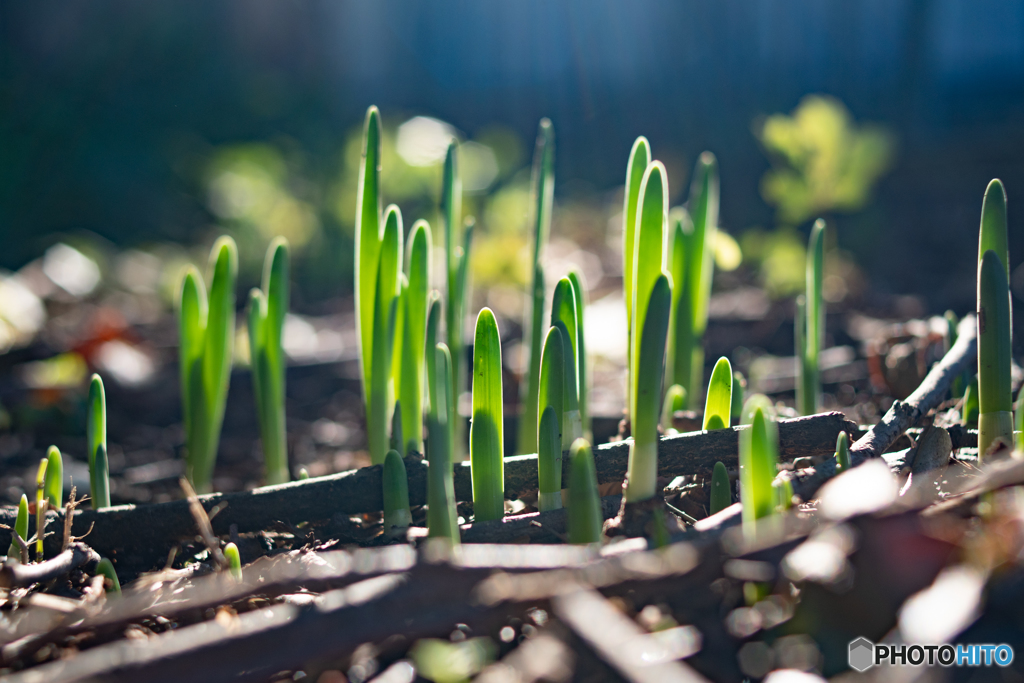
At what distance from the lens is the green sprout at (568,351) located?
778mm

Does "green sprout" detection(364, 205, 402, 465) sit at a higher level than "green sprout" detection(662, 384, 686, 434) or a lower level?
higher

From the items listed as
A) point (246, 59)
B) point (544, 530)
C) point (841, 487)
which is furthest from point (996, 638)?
point (246, 59)

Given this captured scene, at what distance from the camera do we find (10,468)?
151 cm

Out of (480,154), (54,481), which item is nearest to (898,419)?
(54,481)

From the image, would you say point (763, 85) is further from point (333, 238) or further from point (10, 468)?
point (10, 468)

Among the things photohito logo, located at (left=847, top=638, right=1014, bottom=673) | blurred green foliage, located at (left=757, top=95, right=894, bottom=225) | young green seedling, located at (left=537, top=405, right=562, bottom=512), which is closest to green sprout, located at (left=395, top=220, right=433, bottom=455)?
young green seedling, located at (left=537, top=405, right=562, bottom=512)

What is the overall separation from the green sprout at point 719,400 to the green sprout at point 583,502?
0.83ft

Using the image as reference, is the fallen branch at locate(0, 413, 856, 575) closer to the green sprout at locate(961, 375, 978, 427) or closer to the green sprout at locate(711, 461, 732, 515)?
the green sprout at locate(711, 461, 732, 515)

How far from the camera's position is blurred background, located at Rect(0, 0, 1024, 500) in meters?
2.15

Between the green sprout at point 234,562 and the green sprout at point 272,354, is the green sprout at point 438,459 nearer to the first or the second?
the green sprout at point 234,562

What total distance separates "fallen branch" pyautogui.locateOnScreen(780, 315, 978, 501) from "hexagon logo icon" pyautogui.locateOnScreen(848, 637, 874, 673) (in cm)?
23

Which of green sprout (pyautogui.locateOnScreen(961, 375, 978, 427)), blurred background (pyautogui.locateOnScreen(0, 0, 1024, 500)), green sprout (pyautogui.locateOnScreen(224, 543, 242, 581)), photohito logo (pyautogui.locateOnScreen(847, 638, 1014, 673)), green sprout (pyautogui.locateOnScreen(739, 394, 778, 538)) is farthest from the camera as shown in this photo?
blurred background (pyautogui.locateOnScreen(0, 0, 1024, 500))

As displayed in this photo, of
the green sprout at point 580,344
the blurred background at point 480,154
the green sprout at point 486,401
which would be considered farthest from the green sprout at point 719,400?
the blurred background at point 480,154

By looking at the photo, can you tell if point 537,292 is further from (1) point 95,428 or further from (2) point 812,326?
(1) point 95,428
